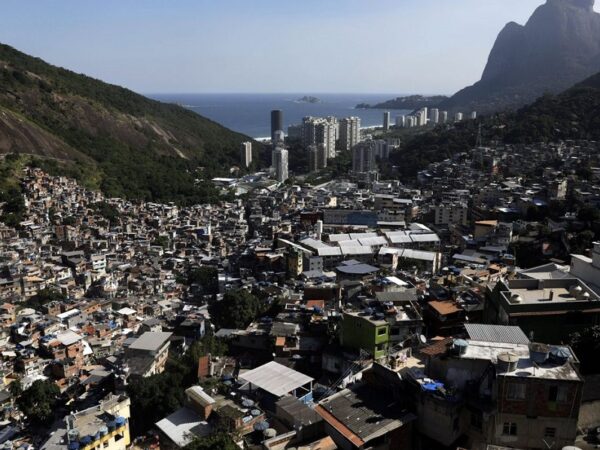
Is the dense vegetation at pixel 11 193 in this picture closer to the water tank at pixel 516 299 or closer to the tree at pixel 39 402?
the tree at pixel 39 402

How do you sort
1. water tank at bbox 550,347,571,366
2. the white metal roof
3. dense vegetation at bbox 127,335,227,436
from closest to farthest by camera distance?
water tank at bbox 550,347,571,366 < the white metal roof < dense vegetation at bbox 127,335,227,436

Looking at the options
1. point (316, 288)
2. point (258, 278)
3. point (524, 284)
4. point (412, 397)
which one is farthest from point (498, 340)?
point (258, 278)

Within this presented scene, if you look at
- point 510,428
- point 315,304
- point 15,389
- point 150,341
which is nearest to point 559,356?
point 510,428

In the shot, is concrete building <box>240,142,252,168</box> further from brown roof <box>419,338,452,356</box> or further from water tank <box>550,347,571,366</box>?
water tank <box>550,347,571,366</box>

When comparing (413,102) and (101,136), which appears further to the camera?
(413,102)

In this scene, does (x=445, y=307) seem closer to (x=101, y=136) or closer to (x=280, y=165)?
(x=280, y=165)

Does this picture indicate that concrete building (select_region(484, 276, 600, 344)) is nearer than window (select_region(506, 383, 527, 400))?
No

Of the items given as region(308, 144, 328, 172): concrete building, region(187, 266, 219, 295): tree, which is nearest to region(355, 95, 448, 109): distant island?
region(308, 144, 328, 172): concrete building

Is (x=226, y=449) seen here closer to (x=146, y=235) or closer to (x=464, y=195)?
(x=146, y=235)
